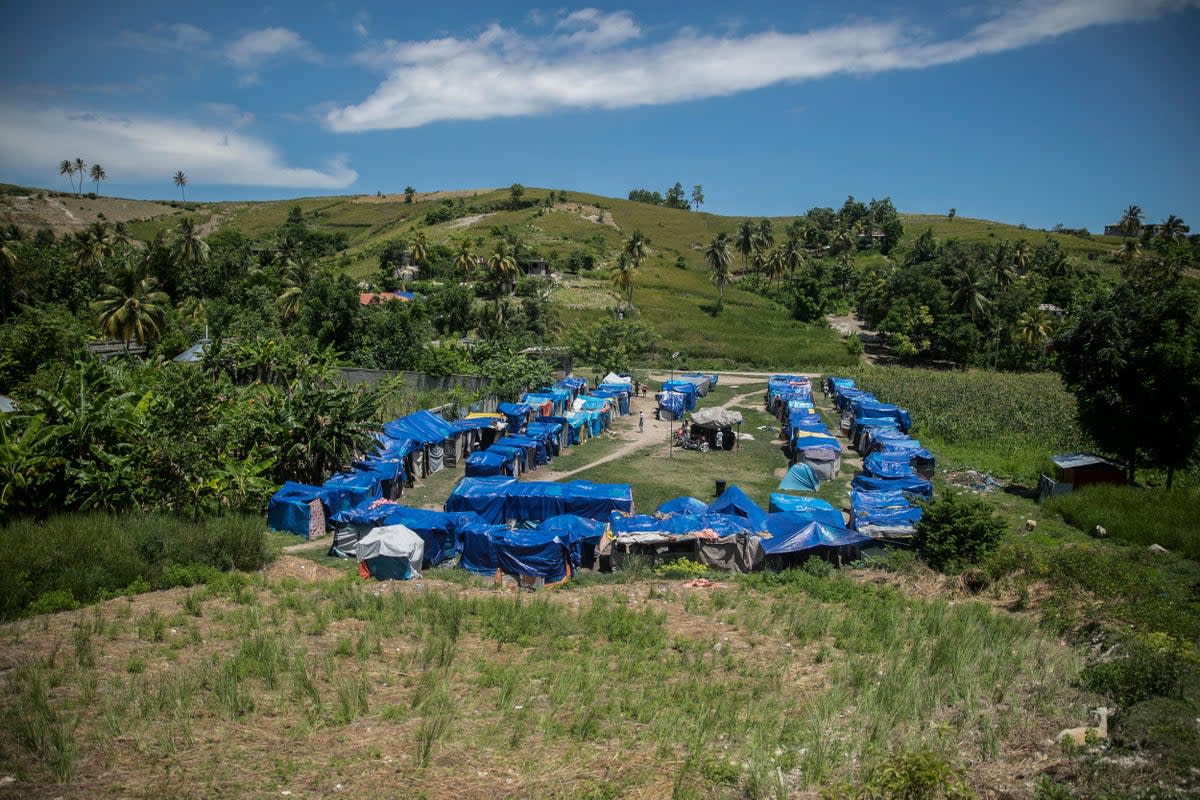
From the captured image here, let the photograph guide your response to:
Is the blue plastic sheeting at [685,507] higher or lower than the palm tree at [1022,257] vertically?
lower

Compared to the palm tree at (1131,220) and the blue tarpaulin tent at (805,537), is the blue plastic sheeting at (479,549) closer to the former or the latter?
the blue tarpaulin tent at (805,537)

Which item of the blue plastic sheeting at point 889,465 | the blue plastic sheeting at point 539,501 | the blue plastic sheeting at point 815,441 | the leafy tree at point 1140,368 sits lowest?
the blue plastic sheeting at point 539,501

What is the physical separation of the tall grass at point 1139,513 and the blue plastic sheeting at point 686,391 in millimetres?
22609

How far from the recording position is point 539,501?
23281 mm

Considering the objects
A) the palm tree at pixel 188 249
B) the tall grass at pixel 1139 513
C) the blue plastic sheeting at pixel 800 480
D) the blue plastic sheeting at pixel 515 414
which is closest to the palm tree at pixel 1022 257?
the tall grass at pixel 1139 513

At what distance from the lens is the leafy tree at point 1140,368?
23828mm

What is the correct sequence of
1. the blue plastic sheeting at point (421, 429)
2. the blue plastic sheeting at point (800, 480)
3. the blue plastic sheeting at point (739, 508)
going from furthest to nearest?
the blue plastic sheeting at point (421, 429)
the blue plastic sheeting at point (800, 480)
the blue plastic sheeting at point (739, 508)

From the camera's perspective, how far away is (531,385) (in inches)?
1663

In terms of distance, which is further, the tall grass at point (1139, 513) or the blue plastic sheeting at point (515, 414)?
the blue plastic sheeting at point (515, 414)

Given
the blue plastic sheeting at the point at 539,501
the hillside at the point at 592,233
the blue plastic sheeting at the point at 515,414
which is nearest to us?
the blue plastic sheeting at the point at 539,501

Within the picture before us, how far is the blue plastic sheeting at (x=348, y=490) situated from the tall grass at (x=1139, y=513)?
22.5m

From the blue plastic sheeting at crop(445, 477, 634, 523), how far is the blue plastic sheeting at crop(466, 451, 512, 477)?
359 centimetres

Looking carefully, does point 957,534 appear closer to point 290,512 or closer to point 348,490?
point 348,490

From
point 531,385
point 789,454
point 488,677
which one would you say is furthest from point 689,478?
point 488,677
